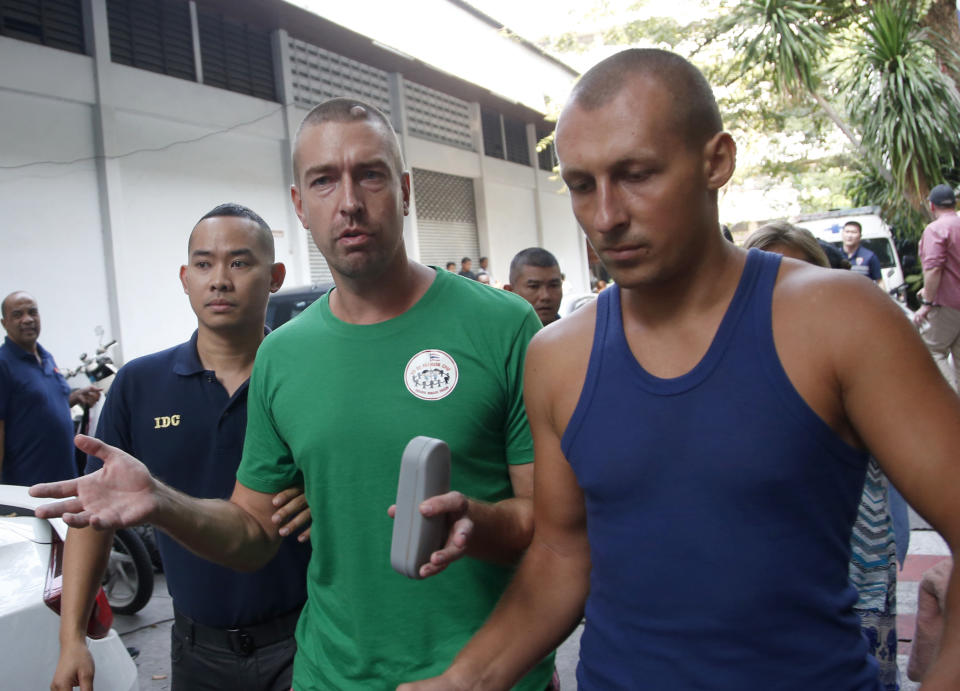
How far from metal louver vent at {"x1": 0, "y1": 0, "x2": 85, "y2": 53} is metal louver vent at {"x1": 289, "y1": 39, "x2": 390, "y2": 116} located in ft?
14.4

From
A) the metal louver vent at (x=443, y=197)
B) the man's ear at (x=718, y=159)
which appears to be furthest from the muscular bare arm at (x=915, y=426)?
the metal louver vent at (x=443, y=197)

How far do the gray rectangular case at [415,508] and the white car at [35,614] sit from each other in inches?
70.9

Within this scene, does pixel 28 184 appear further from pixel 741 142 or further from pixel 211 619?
pixel 741 142

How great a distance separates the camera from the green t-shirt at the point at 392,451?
2.12 metres

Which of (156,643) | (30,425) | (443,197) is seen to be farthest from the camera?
(443,197)

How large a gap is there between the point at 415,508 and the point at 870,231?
16289 millimetres

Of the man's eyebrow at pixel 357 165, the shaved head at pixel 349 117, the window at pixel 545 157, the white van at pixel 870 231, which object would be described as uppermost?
the window at pixel 545 157

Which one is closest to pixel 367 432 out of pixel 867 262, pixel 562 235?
pixel 867 262

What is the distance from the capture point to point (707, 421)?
1.49 metres

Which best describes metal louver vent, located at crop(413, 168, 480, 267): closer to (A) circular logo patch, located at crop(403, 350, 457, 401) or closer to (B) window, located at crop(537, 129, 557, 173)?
(B) window, located at crop(537, 129, 557, 173)

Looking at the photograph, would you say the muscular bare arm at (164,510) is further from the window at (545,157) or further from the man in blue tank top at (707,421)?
the window at (545,157)

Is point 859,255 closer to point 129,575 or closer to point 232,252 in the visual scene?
point 129,575

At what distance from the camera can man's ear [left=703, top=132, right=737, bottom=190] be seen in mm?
1613

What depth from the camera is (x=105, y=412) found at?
9.62 ft
